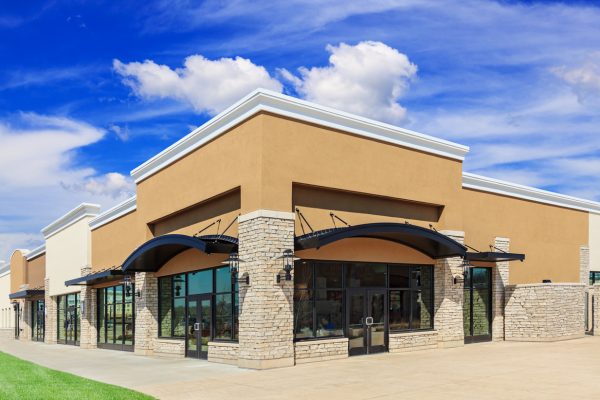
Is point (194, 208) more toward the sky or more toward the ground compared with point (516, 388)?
more toward the sky

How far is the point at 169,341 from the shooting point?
2405 cm

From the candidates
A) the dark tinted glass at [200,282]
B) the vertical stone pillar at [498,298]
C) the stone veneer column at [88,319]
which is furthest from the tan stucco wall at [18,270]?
the vertical stone pillar at [498,298]

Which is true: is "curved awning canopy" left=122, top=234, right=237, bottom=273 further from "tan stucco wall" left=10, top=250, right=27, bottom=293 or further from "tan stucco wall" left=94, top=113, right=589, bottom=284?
"tan stucco wall" left=10, top=250, right=27, bottom=293

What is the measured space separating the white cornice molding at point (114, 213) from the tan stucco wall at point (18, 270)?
18.0m

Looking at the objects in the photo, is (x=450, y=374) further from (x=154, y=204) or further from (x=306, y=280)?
(x=154, y=204)

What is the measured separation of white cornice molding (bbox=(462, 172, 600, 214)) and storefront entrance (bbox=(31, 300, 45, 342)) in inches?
1253

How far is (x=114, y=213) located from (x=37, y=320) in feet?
64.7

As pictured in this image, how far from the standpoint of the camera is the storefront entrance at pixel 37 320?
44.3m

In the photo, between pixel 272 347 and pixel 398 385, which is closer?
pixel 398 385

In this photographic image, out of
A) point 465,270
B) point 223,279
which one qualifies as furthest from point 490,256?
point 223,279

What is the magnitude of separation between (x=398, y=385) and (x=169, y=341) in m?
12.4

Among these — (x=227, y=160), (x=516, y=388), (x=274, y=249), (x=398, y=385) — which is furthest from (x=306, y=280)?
(x=516, y=388)

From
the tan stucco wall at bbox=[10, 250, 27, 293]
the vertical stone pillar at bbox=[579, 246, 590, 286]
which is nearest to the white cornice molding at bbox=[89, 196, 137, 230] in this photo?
the tan stucco wall at bbox=[10, 250, 27, 293]

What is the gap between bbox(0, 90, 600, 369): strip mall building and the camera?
60.0 ft
